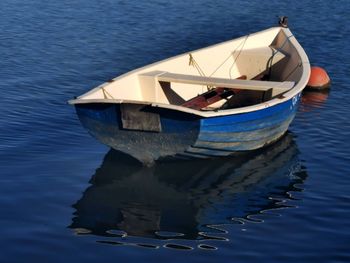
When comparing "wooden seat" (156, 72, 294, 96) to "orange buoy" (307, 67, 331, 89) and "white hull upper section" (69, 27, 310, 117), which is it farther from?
"orange buoy" (307, 67, 331, 89)

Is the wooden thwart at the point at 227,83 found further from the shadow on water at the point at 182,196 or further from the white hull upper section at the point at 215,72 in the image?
the shadow on water at the point at 182,196

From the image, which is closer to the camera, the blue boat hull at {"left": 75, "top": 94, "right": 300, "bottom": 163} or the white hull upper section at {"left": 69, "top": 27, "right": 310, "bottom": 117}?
the blue boat hull at {"left": 75, "top": 94, "right": 300, "bottom": 163}

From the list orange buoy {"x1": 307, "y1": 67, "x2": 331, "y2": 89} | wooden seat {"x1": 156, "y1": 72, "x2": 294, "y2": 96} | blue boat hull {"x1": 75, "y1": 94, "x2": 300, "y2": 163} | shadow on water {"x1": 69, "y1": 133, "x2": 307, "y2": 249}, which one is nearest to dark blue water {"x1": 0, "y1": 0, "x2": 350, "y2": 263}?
shadow on water {"x1": 69, "y1": 133, "x2": 307, "y2": 249}

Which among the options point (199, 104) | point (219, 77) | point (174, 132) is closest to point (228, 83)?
point (199, 104)

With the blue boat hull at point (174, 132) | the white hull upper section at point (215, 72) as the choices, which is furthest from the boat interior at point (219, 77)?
the blue boat hull at point (174, 132)

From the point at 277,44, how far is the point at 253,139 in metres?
7.45

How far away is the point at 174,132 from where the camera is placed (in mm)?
14969

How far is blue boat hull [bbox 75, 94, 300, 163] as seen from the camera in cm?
1482

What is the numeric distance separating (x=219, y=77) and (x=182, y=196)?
22.5 ft

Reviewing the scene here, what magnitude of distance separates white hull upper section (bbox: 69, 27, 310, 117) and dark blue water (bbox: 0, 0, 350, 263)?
1.69m

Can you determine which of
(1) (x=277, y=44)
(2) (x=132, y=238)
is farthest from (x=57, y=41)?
(2) (x=132, y=238)

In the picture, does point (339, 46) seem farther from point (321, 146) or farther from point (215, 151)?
point (215, 151)

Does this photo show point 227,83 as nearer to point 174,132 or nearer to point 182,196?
point 174,132

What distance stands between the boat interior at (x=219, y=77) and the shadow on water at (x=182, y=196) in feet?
5.90
